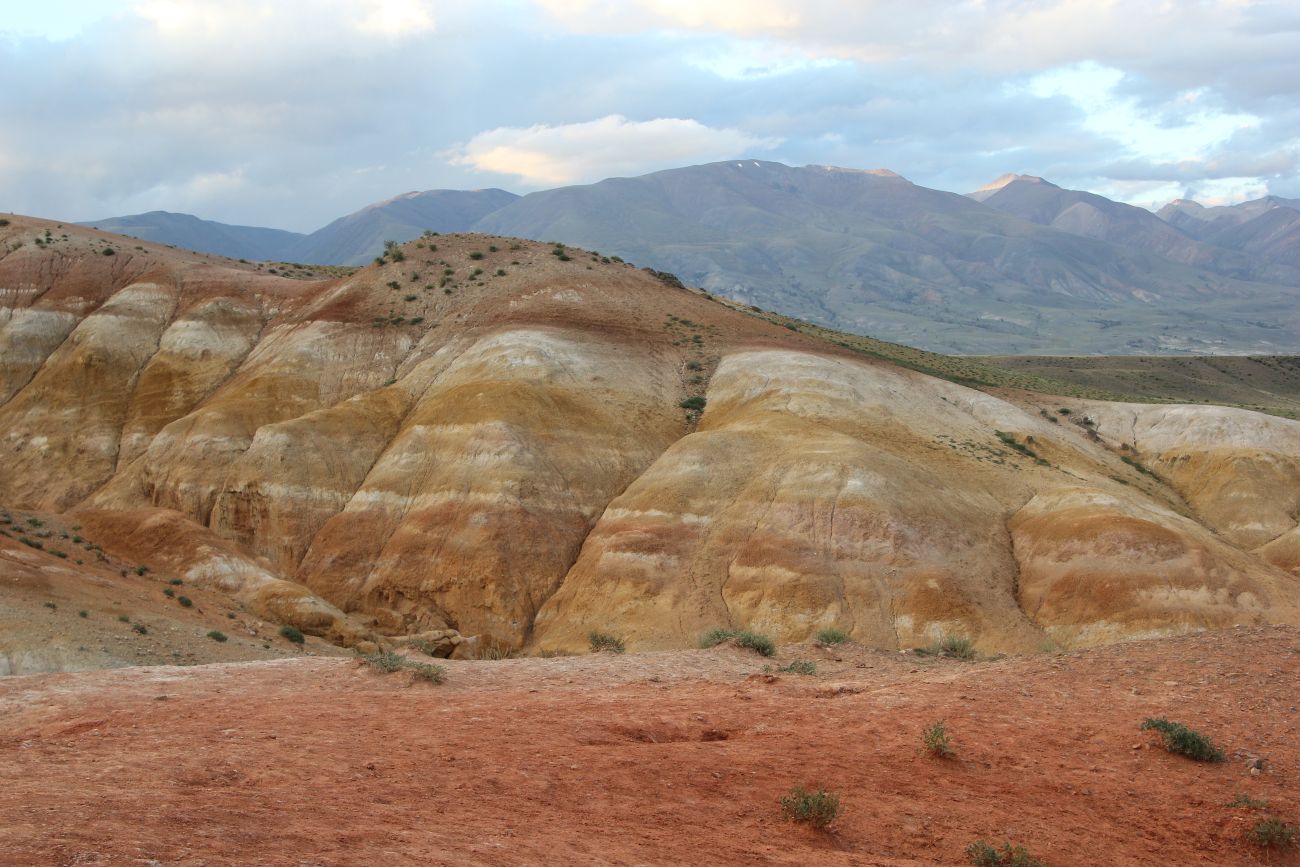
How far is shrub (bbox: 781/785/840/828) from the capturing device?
393 inches

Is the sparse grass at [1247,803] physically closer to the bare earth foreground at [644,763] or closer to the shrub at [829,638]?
the bare earth foreground at [644,763]

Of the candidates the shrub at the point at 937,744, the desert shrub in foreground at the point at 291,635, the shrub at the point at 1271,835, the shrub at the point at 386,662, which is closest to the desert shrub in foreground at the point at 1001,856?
the shrub at the point at 937,744

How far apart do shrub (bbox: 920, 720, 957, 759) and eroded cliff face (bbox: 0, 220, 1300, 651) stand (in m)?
20.0

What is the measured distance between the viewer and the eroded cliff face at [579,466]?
112 ft

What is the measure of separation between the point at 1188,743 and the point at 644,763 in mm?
6982

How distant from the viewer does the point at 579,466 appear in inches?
1612

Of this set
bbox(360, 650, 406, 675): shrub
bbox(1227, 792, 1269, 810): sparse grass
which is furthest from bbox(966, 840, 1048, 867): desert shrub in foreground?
bbox(360, 650, 406, 675): shrub

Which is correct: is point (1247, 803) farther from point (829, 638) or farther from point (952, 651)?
point (952, 651)

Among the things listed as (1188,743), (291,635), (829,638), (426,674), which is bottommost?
(291,635)

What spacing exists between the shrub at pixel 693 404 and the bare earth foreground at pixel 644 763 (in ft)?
99.0

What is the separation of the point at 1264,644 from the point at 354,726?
14636 mm

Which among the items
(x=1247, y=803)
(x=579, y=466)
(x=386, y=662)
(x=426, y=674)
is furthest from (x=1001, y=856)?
(x=579, y=466)

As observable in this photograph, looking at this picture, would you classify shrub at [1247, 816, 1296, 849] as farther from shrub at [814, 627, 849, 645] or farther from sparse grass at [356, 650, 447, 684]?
sparse grass at [356, 650, 447, 684]

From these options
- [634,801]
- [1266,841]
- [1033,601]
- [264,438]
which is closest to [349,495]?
[264,438]
